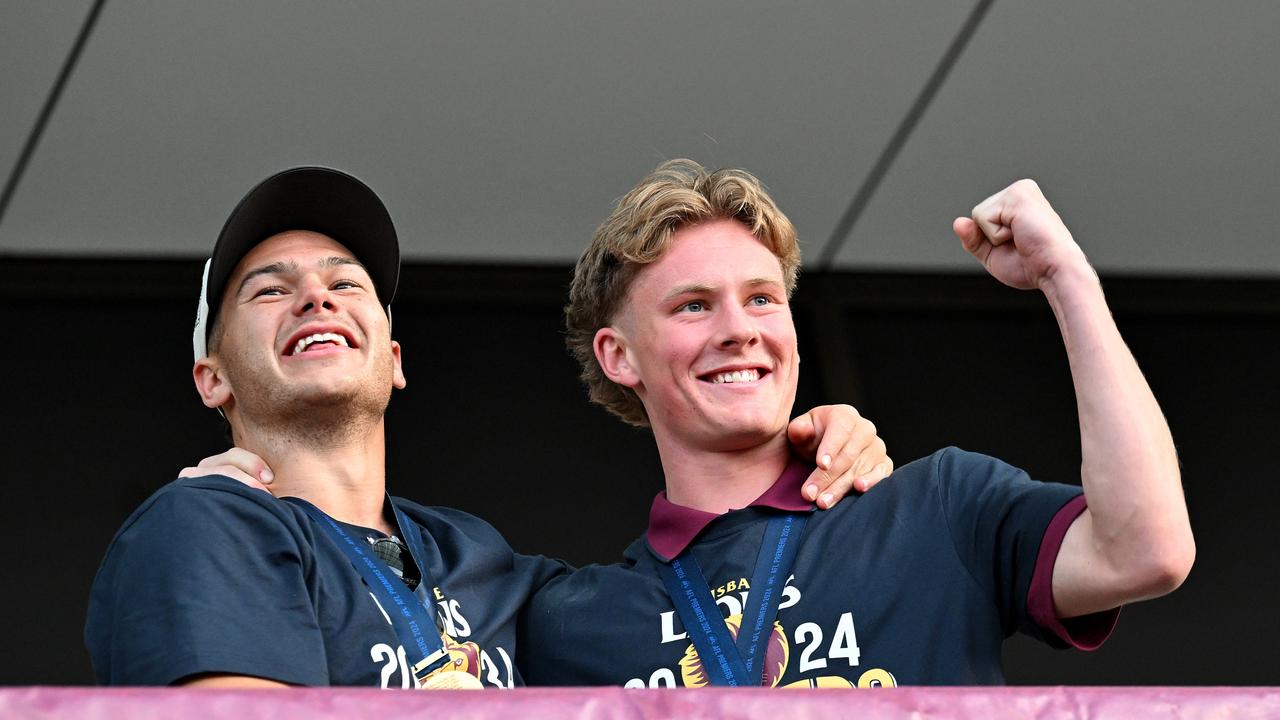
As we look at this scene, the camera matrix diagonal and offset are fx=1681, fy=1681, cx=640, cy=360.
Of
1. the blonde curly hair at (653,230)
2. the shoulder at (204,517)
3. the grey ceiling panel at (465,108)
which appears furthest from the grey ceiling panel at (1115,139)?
the shoulder at (204,517)

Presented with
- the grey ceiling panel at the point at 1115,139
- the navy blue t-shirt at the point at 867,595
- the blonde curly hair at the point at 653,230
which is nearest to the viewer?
the navy blue t-shirt at the point at 867,595

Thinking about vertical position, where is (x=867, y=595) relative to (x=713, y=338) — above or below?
below

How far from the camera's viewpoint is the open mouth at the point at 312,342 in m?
2.45

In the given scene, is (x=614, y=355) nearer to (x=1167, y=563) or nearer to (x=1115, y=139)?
(x=1167, y=563)

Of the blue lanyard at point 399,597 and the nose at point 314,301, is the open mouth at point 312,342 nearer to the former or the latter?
the nose at point 314,301

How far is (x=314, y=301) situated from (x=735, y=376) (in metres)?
0.63

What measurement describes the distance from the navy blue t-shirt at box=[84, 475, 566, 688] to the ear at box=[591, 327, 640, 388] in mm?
445

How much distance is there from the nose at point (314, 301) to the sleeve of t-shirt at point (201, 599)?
1.63 feet

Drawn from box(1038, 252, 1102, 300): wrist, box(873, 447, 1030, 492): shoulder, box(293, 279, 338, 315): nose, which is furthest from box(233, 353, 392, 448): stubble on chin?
box(1038, 252, 1102, 300): wrist

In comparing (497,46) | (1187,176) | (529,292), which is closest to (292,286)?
(497,46)

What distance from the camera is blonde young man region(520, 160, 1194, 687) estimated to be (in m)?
1.82

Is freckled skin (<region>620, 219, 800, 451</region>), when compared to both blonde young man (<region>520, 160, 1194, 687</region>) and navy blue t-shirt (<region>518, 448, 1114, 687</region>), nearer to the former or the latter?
blonde young man (<region>520, 160, 1194, 687</region>)

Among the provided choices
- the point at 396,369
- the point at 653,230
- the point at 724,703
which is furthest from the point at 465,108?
the point at 724,703

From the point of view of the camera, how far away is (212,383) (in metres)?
2.59
